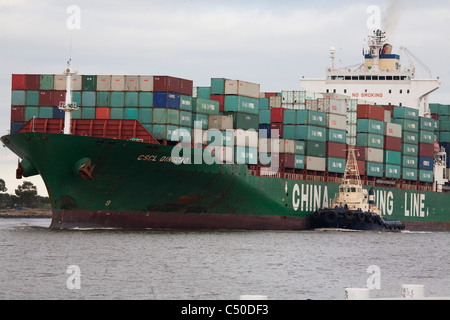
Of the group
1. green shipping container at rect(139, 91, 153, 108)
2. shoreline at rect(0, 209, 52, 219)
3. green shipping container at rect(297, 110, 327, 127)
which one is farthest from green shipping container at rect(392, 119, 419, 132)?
shoreline at rect(0, 209, 52, 219)

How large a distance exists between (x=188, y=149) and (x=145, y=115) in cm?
299

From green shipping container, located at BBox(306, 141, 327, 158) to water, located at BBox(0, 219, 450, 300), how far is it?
10952mm

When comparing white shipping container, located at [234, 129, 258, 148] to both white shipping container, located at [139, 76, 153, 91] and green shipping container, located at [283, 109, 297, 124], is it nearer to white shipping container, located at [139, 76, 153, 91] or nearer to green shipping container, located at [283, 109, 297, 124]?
green shipping container, located at [283, 109, 297, 124]

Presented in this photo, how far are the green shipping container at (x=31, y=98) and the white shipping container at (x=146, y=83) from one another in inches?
240

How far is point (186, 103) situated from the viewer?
4725cm

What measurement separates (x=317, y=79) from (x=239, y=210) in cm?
2935

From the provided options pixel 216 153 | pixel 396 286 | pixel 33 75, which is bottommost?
pixel 396 286

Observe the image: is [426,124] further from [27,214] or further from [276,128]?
[27,214]

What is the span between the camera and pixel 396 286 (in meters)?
26.3

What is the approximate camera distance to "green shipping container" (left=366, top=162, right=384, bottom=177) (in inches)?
2438

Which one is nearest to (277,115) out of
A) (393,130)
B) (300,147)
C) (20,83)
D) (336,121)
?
(300,147)

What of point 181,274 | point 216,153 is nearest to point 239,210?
point 216,153
